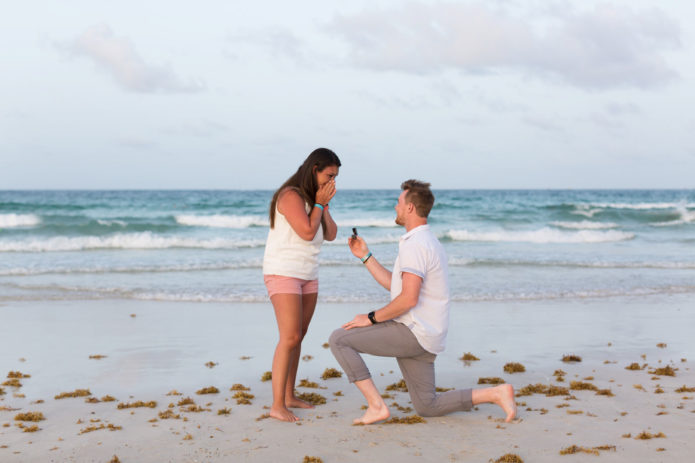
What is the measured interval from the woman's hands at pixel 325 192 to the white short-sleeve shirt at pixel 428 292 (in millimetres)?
600

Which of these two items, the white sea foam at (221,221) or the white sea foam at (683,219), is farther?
the white sea foam at (683,219)

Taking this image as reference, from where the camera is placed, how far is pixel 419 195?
13.6 ft

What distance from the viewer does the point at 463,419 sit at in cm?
449

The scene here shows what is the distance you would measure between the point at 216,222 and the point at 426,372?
27.0 meters

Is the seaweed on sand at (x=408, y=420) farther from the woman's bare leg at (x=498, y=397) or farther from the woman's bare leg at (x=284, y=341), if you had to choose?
the woman's bare leg at (x=284, y=341)

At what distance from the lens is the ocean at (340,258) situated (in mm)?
10789

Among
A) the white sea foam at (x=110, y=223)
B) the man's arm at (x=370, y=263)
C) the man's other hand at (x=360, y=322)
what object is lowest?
the white sea foam at (x=110, y=223)

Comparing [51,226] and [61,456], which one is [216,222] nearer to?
[51,226]

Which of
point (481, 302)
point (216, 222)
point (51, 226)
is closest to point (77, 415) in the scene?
point (481, 302)

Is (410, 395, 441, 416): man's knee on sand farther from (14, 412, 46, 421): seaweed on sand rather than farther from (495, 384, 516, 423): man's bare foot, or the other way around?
(14, 412, 46, 421): seaweed on sand

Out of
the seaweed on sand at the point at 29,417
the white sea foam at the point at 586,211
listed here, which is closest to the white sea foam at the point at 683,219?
the white sea foam at the point at 586,211

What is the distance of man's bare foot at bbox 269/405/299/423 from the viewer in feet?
14.7

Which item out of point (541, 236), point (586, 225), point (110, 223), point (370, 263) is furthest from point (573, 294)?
point (586, 225)

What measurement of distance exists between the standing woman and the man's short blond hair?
0.54m
